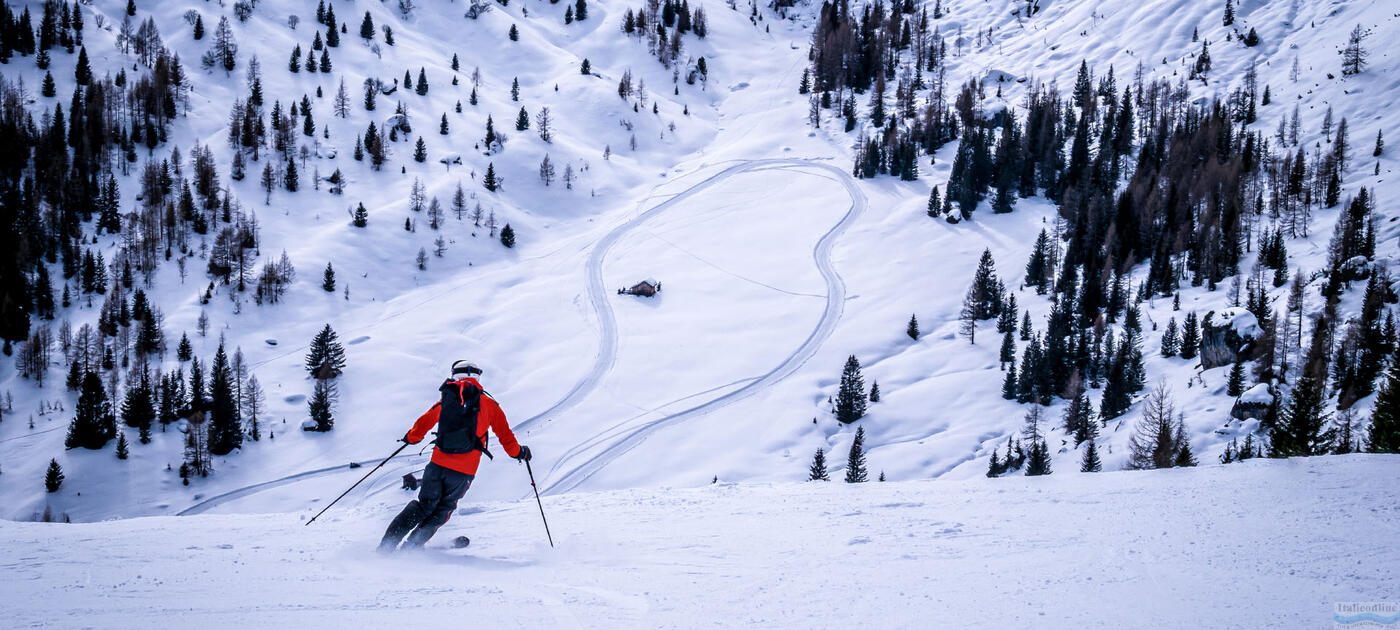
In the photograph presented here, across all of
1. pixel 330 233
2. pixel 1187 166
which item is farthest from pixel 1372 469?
pixel 1187 166

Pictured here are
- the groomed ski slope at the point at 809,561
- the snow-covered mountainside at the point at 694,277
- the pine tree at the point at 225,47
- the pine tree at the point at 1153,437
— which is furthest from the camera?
the pine tree at the point at 225,47

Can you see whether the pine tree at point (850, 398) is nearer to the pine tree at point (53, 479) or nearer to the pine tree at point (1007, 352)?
the pine tree at point (1007, 352)

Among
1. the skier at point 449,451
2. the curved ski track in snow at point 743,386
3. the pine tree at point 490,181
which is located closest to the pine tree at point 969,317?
the curved ski track in snow at point 743,386

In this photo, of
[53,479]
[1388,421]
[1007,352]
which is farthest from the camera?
[1007,352]

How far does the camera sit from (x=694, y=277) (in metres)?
51.7

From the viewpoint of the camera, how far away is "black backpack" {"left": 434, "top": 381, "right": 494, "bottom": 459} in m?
7.75

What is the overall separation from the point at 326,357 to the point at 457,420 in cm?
3678

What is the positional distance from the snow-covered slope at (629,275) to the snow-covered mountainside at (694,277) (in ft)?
1.04

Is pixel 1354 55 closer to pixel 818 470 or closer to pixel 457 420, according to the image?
pixel 818 470

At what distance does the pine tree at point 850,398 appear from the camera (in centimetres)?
3753

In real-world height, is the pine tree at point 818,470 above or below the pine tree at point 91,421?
above

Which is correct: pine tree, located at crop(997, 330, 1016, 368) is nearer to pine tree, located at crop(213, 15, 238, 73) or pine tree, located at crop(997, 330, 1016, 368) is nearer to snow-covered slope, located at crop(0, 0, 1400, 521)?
snow-covered slope, located at crop(0, 0, 1400, 521)

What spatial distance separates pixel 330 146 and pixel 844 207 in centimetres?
4395

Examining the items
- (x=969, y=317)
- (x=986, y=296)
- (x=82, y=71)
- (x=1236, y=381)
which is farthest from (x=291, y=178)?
(x=1236, y=381)
